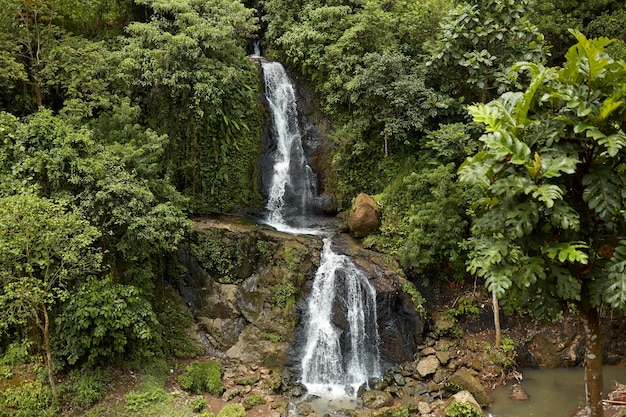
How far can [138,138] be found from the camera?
12289 millimetres

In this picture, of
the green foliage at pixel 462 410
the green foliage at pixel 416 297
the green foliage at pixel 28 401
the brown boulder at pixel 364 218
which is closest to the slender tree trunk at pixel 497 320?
the green foliage at pixel 416 297

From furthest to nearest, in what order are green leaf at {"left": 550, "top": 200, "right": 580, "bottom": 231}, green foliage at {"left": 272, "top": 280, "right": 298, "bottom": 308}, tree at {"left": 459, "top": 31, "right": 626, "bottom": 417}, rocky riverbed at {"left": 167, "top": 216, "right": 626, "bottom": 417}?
green foliage at {"left": 272, "top": 280, "right": 298, "bottom": 308}
rocky riverbed at {"left": 167, "top": 216, "right": 626, "bottom": 417}
tree at {"left": 459, "top": 31, "right": 626, "bottom": 417}
green leaf at {"left": 550, "top": 200, "right": 580, "bottom": 231}

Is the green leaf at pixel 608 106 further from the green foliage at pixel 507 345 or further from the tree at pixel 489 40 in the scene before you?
the green foliage at pixel 507 345

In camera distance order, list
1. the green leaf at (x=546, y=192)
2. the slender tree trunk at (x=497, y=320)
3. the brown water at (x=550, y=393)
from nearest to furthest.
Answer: the green leaf at (x=546, y=192) → the brown water at (x=550, y=393) → the slender tree trunk at (x=497, y=320)

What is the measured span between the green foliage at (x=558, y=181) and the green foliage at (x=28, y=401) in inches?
354

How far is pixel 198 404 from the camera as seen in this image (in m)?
10.2

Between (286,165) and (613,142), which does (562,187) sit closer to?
(613,142)

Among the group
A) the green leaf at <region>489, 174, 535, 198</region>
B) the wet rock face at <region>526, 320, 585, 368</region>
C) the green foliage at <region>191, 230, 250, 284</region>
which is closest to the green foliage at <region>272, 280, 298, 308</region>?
the green foliage at <region>191, 230, 250, 284</region>

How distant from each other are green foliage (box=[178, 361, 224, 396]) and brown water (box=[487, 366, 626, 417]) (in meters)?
6.56

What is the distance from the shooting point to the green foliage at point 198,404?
10.2 m

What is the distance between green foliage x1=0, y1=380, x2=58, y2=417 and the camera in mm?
9039

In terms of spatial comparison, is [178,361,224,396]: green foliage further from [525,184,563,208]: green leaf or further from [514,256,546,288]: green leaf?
[525,184,563,208]: green leaf

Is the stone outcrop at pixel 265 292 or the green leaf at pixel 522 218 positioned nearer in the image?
the green leaf at pixel 522 218

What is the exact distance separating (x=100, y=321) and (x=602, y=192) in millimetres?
9422
